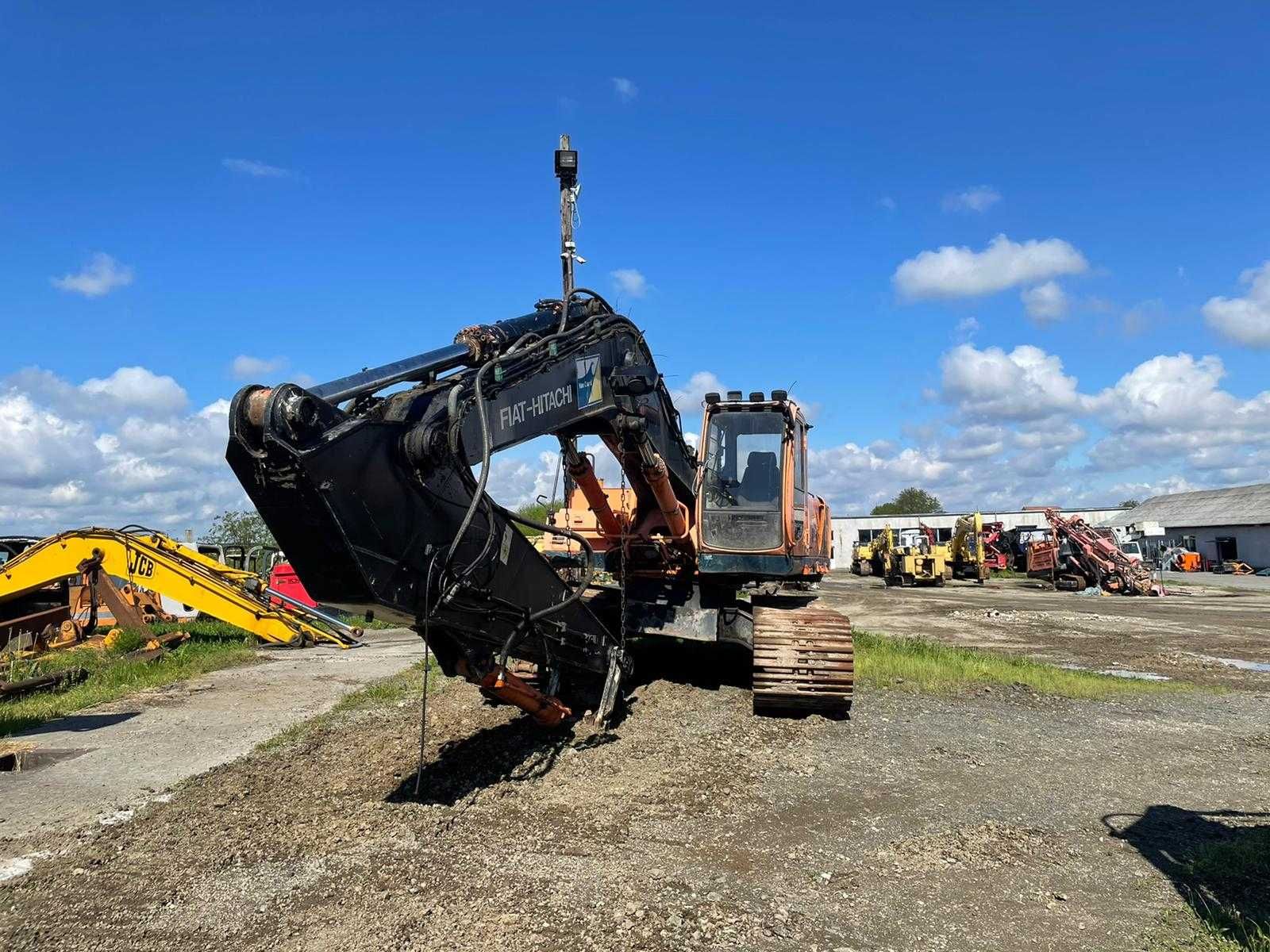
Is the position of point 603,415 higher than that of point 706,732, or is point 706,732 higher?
point 603,415

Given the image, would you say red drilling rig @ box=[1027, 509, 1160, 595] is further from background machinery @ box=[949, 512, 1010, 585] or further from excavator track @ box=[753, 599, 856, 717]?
excavator track @ box=[753, 599, 856, 717]

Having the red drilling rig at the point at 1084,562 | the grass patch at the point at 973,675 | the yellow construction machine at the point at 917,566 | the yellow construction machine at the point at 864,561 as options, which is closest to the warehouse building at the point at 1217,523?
the yellow construction machine at the point at 864,561

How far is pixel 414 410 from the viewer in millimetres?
5082

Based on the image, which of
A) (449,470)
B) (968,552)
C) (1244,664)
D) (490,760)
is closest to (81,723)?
(490,760)

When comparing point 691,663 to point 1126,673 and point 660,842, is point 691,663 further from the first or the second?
point 660,842

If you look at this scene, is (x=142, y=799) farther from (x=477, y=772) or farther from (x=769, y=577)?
(x=769, y=577)

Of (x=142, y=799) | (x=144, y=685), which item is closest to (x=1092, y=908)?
(x=142, y=799)

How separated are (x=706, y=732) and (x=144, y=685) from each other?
7.40m

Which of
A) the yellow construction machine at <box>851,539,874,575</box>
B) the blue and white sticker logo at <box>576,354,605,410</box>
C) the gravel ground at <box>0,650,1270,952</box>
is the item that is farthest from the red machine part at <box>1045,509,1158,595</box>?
the blue and white sticker logo at <box>576,354,605,410</box>

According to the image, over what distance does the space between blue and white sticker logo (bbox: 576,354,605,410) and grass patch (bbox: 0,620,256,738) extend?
6601 millimetres

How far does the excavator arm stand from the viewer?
4348mm

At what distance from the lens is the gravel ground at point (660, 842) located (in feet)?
13.4

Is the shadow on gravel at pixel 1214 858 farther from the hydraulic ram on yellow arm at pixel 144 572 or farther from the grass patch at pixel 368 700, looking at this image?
the hydraulic ram on yellow arm at pixel 144 572

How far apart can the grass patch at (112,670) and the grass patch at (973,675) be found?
354 inches
